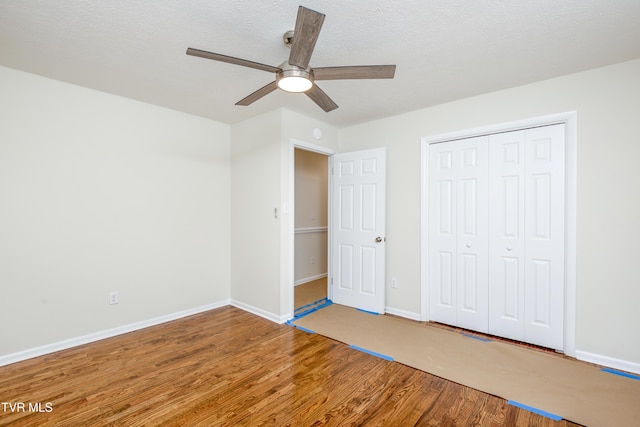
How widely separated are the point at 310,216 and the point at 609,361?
401 centimetres

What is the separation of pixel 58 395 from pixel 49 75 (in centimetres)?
259

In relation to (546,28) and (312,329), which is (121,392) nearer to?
(312,329)

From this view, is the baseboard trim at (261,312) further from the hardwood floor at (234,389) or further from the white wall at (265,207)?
the hardwood floor at (234,389)

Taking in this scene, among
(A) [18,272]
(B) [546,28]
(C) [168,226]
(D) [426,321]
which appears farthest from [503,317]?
(A) [18,272]

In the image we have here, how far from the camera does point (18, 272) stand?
8.26 feet

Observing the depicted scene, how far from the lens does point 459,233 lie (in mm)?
3221

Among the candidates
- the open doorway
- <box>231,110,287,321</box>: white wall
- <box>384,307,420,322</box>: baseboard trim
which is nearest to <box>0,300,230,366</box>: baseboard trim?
<box>231,110,287,321</box>: white wall

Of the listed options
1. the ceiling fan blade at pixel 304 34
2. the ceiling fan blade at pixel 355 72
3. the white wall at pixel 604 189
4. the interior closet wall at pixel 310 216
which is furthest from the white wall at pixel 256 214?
the white wall at pixel 604 189

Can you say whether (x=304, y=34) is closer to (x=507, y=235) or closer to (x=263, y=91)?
(x=263, y=91)

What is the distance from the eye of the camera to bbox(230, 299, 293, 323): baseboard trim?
3366mm

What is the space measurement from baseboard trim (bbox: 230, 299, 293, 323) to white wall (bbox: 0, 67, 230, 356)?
275 millimetres

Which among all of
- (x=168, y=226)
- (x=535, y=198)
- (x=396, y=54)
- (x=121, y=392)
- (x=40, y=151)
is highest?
(x=396, y=54)

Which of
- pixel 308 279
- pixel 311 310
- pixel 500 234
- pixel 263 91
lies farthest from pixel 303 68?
pixel 308 279

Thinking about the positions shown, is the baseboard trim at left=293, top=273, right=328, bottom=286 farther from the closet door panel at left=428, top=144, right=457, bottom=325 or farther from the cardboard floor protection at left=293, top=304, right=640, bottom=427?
the closet door panel at left=428, top=144, right=457, bottom=325
